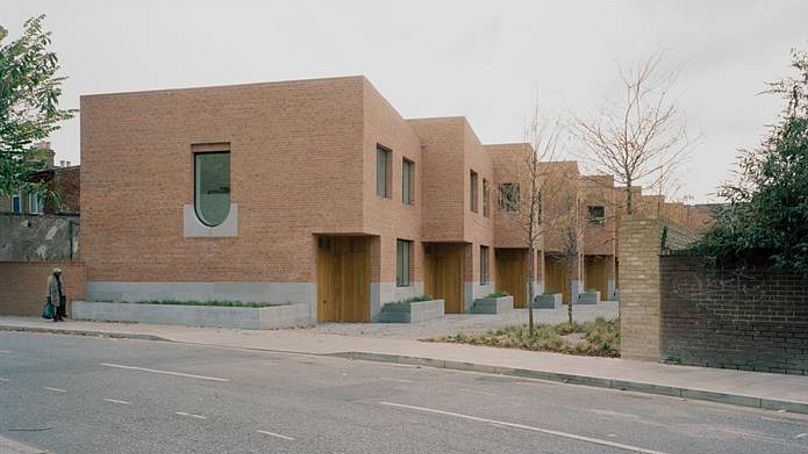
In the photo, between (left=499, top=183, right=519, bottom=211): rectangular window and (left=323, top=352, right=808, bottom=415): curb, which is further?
(left=499, top=183, right=519, bottom=211): rectangular window

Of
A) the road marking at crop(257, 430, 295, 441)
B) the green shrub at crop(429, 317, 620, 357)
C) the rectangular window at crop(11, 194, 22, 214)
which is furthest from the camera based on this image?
the rectangular window at crop(11, 194, 22, 214)

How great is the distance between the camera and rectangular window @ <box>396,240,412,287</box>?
3058cm

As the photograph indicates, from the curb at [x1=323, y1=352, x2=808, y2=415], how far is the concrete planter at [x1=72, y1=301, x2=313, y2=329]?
566 centimetres

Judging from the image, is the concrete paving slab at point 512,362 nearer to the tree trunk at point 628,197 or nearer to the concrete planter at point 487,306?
the tree trunk at point 628,197

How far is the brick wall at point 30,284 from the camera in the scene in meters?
26.5

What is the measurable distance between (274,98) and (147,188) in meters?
5.23

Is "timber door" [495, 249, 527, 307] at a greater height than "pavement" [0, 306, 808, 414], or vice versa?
"timber door" [495, 249, 527, 307]

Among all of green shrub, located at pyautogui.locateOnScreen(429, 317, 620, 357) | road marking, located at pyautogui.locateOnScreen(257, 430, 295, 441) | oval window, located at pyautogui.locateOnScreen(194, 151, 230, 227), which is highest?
oval window, located at pyautogui.locateOnScreen(194, 151, 230, 227)

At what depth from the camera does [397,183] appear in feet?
96.8

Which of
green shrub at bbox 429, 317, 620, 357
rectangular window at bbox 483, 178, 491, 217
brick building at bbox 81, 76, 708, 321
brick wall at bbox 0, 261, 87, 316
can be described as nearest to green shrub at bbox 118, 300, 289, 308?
brick building at bbox 81, 76, 708, 321

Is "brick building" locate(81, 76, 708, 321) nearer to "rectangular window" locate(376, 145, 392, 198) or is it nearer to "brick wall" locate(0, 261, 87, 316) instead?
"rectangular window" locate(376, 145, 392, 198)

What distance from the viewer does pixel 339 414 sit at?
1024 centimetres

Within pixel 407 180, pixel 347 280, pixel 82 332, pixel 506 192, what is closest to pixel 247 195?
pixel 347 280

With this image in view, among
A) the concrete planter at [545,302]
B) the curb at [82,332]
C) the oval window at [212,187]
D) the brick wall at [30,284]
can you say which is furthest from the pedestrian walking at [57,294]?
the concrete planter at [545,302]
